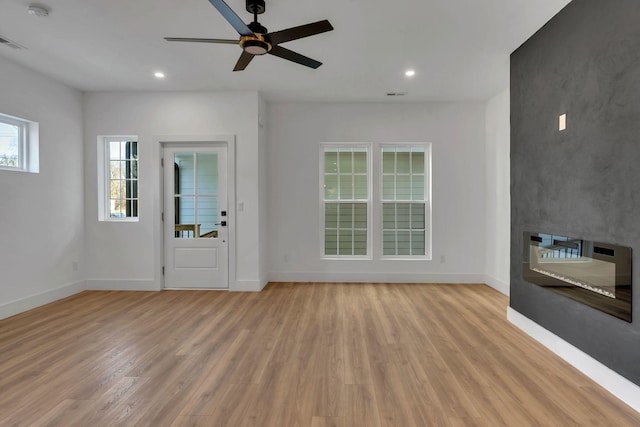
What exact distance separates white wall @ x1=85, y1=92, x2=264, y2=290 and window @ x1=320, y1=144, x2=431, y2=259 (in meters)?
1.25

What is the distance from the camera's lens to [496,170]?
480 cm

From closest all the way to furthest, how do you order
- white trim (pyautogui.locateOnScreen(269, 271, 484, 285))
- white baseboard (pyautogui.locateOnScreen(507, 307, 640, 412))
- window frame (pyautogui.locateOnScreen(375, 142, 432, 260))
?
white baseboard (pyautogui.locateOnScreen(507, 307, 640, 412)) → white trim (pyautogui.locateOnScreen(269, 271, 484, 285)) → window frame (pyautogui.locateOnScreen(375, 142, 432, 260))

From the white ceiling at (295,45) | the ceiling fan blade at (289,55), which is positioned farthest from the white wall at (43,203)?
the ceiling fan blade at (289,55)

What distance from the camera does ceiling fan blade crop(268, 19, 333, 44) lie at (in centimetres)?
228

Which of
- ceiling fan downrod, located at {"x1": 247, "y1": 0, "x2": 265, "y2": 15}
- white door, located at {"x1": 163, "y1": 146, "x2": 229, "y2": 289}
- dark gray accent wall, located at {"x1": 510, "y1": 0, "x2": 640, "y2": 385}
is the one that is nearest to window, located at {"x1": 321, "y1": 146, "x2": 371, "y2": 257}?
white door, located at {"x1": 163, "y1": 146, "x2": 229, "y2": 289}

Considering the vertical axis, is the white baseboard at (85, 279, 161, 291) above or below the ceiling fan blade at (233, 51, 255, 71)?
below

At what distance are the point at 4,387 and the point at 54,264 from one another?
8.20 ft

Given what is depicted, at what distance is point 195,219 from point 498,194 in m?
4.41

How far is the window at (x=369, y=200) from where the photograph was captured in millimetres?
5344

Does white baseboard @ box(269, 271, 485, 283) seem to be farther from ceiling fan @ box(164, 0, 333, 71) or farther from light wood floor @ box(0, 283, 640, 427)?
ceiling fan @ box(164, 0, 333, 71)

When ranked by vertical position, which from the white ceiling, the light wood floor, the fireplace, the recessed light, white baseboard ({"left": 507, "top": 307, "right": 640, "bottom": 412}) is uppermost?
the white ceiling

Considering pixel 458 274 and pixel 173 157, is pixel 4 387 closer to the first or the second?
pixel 173 157

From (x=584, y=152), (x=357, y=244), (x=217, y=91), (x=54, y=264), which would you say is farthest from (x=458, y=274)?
(x=54, y=264)

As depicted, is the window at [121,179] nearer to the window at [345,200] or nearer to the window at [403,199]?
the window at [345,200]
